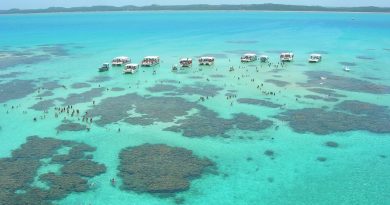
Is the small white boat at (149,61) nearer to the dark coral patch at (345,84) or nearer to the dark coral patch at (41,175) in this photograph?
the dark coral patch at (345,84)

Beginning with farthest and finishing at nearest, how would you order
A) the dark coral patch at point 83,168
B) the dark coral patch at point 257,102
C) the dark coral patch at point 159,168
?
1. the dark coral patch at point 257,102
2. the dark coral patch at point 83,168
3. the dark coral patch at point 159,168

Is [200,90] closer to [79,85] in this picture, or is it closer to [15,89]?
[79,85]

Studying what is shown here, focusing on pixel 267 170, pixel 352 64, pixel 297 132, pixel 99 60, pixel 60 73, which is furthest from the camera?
pixel 99 60

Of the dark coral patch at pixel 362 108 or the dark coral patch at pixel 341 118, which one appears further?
the dark coral patch at pixel 362 108

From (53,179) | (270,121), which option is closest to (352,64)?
(270,121)

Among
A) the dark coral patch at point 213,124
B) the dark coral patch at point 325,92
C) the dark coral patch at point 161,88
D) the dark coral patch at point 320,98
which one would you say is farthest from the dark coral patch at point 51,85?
the dark coral patch at point 325,92

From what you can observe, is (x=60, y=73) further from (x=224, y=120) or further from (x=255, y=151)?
(x=255, y=151)
